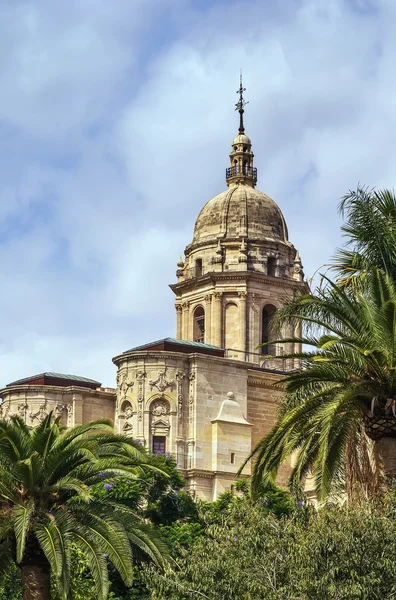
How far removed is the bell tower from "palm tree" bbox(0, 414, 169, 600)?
40407mm

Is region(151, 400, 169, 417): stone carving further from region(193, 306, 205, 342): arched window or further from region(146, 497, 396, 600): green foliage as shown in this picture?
region(146, 497, 396, 600): green foliage

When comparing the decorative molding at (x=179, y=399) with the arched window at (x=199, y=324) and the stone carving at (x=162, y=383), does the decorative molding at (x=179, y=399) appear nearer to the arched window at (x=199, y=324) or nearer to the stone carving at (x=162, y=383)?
the stone carving at (x=162, y=383)

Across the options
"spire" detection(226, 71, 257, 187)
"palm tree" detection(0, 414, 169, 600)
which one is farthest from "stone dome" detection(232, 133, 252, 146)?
"palm tree" detection(0, 414, 169, 600)

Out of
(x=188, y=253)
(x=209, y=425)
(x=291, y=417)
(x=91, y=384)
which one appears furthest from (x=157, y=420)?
(x=291, y=417)

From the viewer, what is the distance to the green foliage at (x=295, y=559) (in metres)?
26.1

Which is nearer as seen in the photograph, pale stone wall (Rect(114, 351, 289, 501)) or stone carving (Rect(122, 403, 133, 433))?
pale stone wall (Rect(114, 351, 289, 501))

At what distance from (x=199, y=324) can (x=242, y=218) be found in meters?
6.51

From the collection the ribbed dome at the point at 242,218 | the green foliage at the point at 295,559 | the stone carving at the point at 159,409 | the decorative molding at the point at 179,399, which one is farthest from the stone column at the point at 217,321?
the green foliage at the point at 295,559

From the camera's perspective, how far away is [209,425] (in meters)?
66.1

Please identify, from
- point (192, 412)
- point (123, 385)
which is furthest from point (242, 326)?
point (123, 385)

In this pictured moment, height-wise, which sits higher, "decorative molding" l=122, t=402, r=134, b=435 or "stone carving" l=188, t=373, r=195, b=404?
"stone carving" l=188, t=373, r=195, b=404

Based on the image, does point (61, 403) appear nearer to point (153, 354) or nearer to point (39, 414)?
point (39, 414)

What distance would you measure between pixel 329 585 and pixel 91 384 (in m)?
47.7

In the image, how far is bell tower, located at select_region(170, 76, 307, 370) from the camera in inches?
2970
